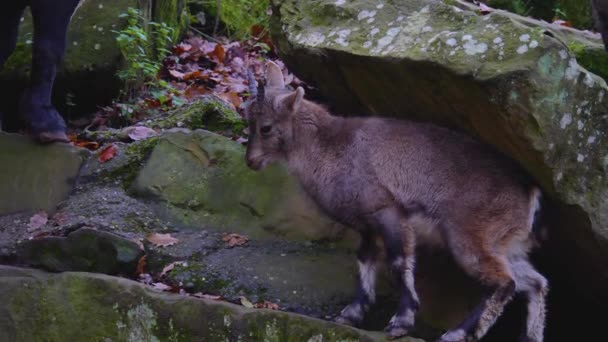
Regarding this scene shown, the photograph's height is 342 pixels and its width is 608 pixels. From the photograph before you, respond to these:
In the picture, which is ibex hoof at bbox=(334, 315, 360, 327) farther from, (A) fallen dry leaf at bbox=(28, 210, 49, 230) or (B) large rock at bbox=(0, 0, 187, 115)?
(B) large rock at bbox=(0, 0, 187, 115)

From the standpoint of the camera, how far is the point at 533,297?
541 centimetres

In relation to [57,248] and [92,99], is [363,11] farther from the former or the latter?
[92,99]

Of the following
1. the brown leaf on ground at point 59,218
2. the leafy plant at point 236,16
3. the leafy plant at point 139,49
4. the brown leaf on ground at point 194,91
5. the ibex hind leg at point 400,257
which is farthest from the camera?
the leafy plant at point 236,16

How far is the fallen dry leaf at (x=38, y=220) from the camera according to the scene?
21.2 feet

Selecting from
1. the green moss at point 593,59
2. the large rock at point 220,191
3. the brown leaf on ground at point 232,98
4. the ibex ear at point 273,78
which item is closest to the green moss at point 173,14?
the brown leaf on ground at point 232,98

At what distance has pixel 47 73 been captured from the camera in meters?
6.77

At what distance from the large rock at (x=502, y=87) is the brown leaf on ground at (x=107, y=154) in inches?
74.8

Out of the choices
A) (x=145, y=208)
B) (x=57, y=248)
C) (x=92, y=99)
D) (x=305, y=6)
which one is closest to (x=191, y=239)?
(x=145, y=208)

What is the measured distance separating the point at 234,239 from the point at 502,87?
7.46 ft

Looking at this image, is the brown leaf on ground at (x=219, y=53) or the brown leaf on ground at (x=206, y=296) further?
the brown leaf on ground at (x=219, y=53)

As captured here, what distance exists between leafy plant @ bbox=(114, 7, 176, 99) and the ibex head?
2.41m

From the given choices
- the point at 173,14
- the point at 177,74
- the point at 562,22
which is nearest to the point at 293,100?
the point at 177,74

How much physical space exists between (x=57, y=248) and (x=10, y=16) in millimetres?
2068

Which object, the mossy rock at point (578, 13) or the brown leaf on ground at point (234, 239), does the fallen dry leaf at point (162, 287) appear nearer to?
the brown leaf on ground at point (234, 239)
